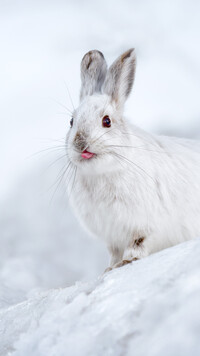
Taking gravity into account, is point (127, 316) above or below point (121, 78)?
below

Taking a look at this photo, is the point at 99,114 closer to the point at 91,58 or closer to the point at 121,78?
the point at 121,78

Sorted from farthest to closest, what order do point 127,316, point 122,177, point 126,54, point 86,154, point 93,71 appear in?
1. point 93,71
2. point 126,54
3. point 122,177
4. point 86,154
5. point 127,316

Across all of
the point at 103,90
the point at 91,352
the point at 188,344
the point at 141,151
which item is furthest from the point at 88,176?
the point at 188,344

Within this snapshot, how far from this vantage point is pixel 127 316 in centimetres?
154

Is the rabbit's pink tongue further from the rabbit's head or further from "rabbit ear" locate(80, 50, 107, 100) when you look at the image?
"rabbit ear" locate(80, 50, 107, 100)

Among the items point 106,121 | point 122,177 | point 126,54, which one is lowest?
point 122,177

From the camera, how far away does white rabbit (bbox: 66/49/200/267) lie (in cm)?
282

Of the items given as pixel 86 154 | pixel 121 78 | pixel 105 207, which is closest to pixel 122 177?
pixel 105 207

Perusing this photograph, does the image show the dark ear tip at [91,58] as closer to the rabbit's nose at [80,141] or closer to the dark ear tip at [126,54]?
the dark ear tip at [126,54]

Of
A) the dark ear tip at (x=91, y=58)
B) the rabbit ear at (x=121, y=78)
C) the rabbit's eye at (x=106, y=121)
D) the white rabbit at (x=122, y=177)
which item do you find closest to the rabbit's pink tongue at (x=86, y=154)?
the white rabbit at (x=122, y=177)

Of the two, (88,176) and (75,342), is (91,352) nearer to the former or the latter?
(75,342)

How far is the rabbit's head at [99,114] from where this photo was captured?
2.74 m

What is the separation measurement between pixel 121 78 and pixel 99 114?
33 centimetres

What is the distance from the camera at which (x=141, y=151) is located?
302 centimetres
